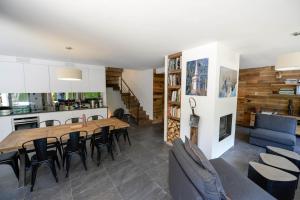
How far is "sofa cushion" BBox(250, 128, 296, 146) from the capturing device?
3.22m

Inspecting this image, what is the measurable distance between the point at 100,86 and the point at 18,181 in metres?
3.68

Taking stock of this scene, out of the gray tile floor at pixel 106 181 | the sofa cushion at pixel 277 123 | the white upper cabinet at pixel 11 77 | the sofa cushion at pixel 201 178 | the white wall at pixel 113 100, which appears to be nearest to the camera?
the sofa cushion at pixel 201 178

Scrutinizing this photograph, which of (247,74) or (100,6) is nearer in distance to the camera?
(100,6)

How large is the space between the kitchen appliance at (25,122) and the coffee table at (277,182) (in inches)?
208

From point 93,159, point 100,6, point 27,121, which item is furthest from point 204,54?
point 27,121

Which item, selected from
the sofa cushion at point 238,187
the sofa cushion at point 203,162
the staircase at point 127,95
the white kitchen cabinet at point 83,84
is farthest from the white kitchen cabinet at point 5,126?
the sofa cushion at point 238,187

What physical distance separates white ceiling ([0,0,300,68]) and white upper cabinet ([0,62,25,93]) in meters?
1.37

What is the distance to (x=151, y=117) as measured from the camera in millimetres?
6336

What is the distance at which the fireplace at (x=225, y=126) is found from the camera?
3209 mm

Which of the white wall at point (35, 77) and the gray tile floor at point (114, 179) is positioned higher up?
the white wall at point (35, 77)

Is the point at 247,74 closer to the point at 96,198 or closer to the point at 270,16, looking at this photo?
the point at 270,16

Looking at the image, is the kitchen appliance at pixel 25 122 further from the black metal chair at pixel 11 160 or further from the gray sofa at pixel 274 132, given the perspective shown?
the gray sofa at pixel 274 132

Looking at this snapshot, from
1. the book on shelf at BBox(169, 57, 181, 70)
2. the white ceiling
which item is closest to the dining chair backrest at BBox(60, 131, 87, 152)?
the white ceiling

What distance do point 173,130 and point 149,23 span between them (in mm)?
2726
